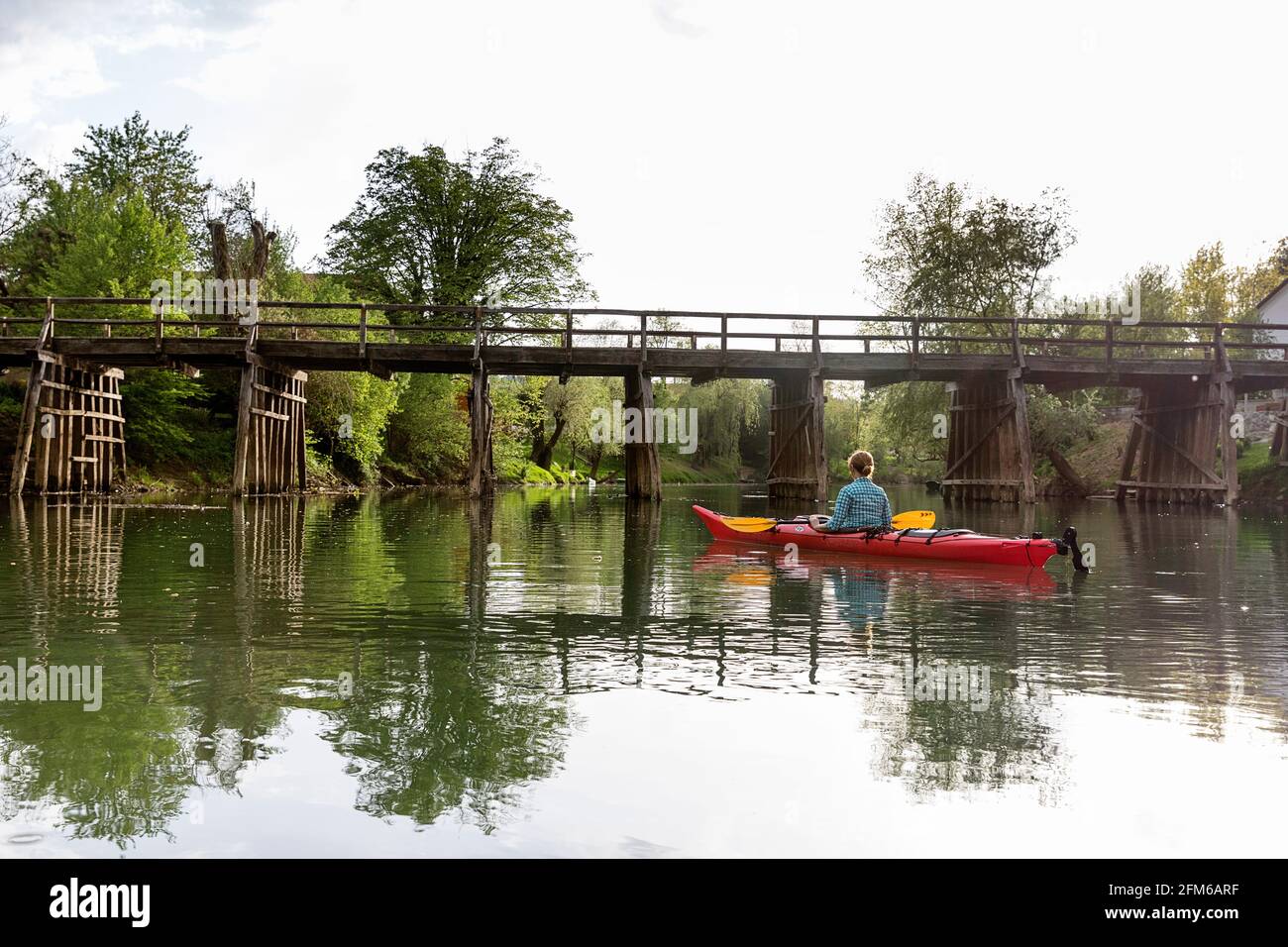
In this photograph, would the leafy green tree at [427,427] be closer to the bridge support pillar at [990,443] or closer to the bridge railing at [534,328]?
the bridge railing at [534,328]

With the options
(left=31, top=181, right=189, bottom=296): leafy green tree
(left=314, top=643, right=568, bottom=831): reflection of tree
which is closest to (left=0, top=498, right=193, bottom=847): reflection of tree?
(left=314, top=643, right=568, bottom=831): reflection of tree

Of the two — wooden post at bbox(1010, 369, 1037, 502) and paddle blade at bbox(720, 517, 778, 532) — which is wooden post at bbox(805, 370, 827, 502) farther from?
paddle blade at bbox(720, 517, 778, 532)

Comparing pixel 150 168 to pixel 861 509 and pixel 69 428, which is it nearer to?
pixel 69 428

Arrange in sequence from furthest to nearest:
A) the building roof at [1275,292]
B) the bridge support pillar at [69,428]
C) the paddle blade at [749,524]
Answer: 1. the building roof at [1275,292]
2. the bridge support pillar at [69,428]
3. the paddle blade at [749,524]

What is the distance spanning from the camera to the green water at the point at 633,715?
4633 mm

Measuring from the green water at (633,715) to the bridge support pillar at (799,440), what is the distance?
1719 cm

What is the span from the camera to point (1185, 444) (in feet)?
120

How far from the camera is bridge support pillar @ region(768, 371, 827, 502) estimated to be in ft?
103

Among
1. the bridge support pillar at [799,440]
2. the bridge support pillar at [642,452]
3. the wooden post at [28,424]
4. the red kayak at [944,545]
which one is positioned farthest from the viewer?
the bridge support pillar at [642,452]

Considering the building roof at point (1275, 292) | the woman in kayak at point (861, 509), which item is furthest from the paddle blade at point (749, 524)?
the building roof at point (1275, 292)

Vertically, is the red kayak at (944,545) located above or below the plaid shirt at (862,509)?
below

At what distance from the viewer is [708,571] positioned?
49.0ft
